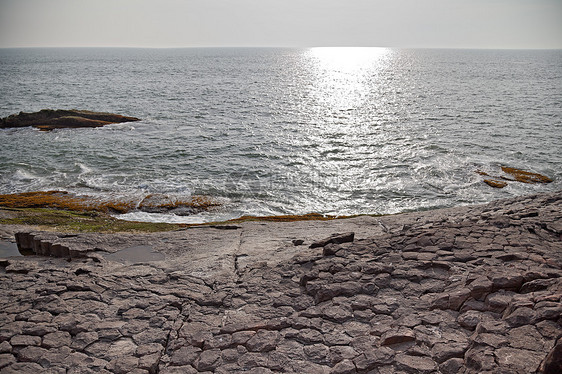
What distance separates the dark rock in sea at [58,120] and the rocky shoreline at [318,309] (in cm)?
4258

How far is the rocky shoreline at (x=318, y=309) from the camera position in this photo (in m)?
8.26

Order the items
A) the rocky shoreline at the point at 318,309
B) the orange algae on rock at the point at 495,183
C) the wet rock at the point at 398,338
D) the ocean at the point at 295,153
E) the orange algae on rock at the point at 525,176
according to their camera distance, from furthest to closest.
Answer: the orange algae on rock at the point at 525,176 → the orange algae on rock at the point at 495,183 → the ocean at the point at 295,153 → the wet rock at the point at 398,338 → the rocky shoreline at the point at 318,309

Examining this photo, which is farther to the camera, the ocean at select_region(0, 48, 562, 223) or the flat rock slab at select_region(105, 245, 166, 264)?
the ocean at select_region(0, 48, 562, 223)

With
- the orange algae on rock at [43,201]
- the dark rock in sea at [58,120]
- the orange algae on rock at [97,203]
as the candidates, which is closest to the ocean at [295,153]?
the orange algae on rock at [97,203]

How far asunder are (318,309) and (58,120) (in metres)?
52.5

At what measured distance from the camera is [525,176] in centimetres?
3164

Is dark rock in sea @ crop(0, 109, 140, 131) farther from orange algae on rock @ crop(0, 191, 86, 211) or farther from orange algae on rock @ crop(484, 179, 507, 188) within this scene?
orange algae on rock @ crop(484, 179, 507, 188)

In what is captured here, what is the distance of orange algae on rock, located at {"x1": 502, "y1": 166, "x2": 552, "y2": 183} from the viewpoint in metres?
30.9

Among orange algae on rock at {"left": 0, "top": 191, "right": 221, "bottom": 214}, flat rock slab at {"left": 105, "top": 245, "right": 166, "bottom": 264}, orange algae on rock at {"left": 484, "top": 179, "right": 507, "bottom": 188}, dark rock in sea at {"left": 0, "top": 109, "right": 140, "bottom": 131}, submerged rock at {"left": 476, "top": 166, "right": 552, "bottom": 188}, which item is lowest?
orange algae on rock at {"left": 0, "top": 191, "right": 221, "bottom": 214}

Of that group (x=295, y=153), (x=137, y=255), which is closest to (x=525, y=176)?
(x=295, y=153)

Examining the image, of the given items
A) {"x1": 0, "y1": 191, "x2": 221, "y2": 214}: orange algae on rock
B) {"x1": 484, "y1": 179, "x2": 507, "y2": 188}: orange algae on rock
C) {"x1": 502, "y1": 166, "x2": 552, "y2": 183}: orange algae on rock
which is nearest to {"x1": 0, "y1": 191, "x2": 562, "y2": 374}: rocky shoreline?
{"x1": 0, "y1": 191, "x2": 221, "y2": 214}: orange algae on rock

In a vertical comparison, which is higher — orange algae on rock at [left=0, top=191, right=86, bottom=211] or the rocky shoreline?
the rocky shoreline

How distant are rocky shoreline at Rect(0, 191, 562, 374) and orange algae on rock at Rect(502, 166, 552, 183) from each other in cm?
1860

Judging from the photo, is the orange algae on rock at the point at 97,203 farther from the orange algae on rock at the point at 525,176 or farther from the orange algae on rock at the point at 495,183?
the orange algae on rock at the point at 525,176
